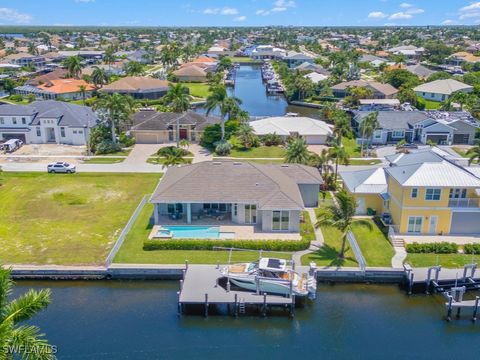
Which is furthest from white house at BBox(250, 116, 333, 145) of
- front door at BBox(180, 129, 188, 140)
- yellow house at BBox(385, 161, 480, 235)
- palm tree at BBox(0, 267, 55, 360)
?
palm tree at BBox(0, 267, 55, 360)

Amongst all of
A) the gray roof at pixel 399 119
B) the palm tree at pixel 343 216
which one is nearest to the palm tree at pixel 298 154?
the palm tree at pixel 343 216

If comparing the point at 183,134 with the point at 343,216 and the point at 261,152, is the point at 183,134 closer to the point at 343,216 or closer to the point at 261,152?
the point at 261,152

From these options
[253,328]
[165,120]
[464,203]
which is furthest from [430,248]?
[165,120]

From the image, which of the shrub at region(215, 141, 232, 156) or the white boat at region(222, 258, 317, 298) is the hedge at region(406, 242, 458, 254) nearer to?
the white boat at region(222, 258, 317, 298)

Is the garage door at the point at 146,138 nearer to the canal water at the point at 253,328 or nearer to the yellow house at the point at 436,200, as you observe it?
the canal water at the point at 253,328

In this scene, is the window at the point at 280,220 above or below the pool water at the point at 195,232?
above

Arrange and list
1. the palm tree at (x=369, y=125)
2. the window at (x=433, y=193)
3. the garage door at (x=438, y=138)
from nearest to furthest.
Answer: the window at (x=433, y=193)
the palm tree at (x=369, y=125)
the garage door at (x=438, y=138)
